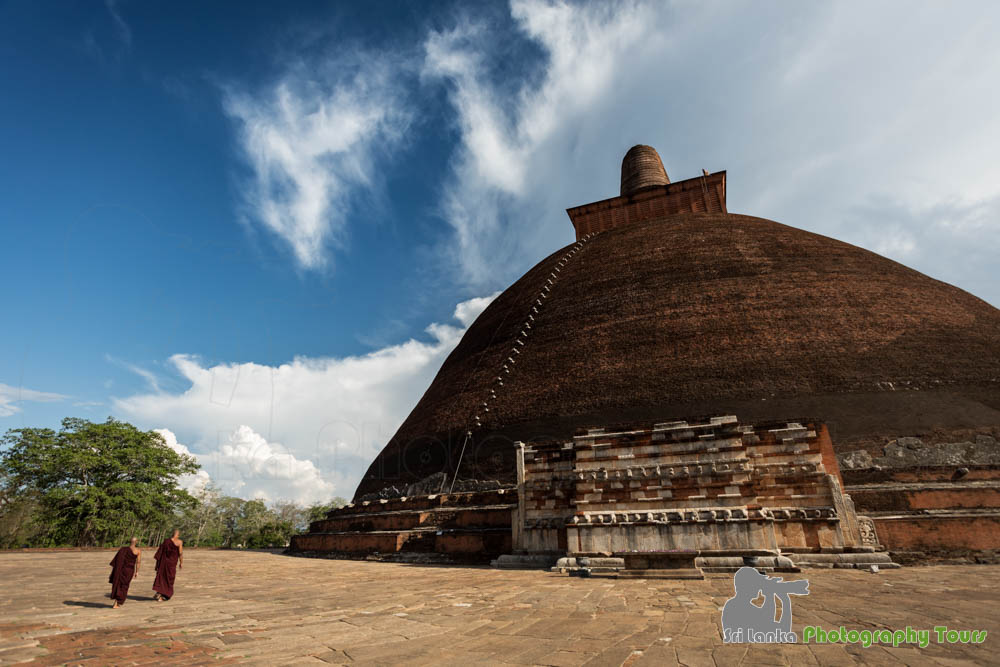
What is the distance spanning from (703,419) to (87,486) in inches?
1018

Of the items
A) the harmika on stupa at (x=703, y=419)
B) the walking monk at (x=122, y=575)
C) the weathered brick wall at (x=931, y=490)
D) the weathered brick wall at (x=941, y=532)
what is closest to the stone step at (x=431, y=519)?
the harmika on stupa at (x=703, y=419)

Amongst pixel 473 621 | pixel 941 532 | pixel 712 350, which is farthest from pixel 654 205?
pixel 473 621

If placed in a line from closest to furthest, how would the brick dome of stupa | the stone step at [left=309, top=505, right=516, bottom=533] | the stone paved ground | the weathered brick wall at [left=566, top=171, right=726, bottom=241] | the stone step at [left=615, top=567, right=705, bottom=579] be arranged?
the stone paved ground → the stone step at [left=615, top=567, right=705, bottom=579] → the stone step at [left=309, top=505, right=516, bottom=533] → the brick dome of stupa → the weathered brick wall at [left=566, top=171, right=726, bottom=241]

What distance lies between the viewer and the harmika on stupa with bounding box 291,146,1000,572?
8.08 metres

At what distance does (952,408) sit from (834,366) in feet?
7.54

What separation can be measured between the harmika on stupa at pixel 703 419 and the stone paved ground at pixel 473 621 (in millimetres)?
1500

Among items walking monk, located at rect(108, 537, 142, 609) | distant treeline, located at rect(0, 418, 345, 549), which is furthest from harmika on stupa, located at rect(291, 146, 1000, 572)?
distant treeline, located at rect(0, 418, 345, 549)

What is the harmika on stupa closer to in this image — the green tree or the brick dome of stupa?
the brick dome of stupa

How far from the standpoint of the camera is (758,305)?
14.0 m

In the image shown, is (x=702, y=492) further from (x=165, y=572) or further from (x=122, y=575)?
(x=122, y=575)

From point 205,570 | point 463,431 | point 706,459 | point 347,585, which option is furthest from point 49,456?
point 706,459

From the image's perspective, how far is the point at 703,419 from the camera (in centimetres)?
898

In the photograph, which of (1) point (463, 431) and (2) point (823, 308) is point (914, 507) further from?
(1) point (463, 431)

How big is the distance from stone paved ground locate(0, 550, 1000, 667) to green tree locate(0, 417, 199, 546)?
18.1m
